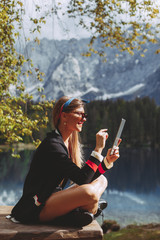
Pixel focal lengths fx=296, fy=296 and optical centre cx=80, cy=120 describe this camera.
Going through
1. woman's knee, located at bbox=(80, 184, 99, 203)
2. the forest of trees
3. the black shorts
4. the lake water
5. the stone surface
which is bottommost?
the forest of trees

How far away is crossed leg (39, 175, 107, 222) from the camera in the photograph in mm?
2746

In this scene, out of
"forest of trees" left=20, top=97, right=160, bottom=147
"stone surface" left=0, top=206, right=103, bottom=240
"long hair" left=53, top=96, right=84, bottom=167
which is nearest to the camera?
"stone surface" left=0, top=206, right=103, bottom=240

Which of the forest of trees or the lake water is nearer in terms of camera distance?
the lake water

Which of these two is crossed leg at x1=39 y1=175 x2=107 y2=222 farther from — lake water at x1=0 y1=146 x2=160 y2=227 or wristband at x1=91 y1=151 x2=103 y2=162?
lake water at x1=0 y1=146 x2=160 y2=227

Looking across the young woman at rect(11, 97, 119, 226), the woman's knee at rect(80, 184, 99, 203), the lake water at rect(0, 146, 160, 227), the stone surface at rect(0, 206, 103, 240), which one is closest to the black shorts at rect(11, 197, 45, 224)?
the young woman at rect(11, 97, 119, 226)

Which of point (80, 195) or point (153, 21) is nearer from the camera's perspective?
point (80, 195)

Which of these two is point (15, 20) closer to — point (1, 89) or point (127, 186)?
point (1, 89)

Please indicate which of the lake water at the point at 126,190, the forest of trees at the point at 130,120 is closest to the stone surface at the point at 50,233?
the lake water at the point at 126,190

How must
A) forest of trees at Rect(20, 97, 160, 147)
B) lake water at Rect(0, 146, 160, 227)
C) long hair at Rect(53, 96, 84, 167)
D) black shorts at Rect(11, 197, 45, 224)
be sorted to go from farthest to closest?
forest of trees at Rect(20, 97, 160, 147), lake water at Rect(0, 146, 160, 227), long hair at Rect(53, 96, 84, 167), black shorts at Rect(11, 197, 45, 224)

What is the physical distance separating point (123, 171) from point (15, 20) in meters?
40.1

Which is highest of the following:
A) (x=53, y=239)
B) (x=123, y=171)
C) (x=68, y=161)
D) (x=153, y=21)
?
(x=153, y=21)

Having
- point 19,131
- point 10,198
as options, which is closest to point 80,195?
point 19,131

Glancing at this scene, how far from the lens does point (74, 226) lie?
2.87 m

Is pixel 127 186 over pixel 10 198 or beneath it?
beneath
